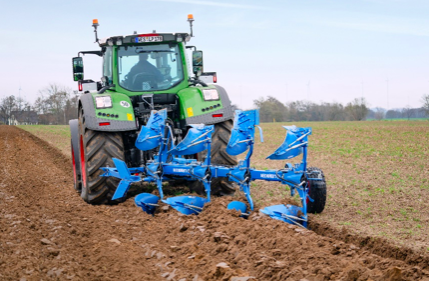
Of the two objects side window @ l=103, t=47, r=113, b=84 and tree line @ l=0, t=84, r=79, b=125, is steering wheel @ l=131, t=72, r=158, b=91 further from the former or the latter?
tree line @ l=0, t=84, r=79, b=125

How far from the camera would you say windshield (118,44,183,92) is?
721cm

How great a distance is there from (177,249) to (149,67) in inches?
149

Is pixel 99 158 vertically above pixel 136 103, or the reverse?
pixel 136 103

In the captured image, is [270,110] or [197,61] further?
[270,110]

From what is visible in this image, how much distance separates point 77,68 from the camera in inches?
299

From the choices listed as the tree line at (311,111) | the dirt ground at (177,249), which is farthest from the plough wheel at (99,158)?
the tree line at (311,111)

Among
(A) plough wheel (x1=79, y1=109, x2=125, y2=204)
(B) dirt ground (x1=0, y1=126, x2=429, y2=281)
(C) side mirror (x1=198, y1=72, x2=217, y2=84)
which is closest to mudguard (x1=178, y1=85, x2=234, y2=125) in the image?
(C) side mirror (x1=198, y1=72, x2=217, y2=84)

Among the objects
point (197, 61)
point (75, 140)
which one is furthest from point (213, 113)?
point (75, 140)

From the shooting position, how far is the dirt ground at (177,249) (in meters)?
3.42

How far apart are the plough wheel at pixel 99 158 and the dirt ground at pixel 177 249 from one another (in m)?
0.40

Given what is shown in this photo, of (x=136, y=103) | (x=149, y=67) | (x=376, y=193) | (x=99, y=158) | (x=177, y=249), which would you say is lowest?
(x=376, y=193)

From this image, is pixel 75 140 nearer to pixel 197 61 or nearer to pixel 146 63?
pixel 146 63

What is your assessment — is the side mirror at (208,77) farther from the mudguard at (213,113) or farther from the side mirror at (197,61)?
the mudguard at (213,113)

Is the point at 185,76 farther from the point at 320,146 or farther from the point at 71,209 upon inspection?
the point at 320,146
